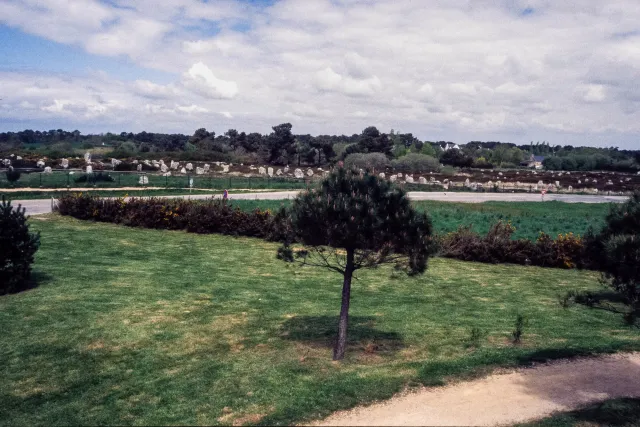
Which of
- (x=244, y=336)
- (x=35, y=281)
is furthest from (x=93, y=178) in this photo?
(x=244, y=336)

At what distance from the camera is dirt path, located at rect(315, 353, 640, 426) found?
6.48 meters

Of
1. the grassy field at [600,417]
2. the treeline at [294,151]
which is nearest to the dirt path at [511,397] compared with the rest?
the grassy field at [600,417]

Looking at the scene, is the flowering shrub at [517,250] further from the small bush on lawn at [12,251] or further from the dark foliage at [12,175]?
the dark foliage at [12,175]

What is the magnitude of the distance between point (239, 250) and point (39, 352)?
1072 cm

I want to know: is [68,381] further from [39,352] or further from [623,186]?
[623,186]

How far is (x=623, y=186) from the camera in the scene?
214 ft

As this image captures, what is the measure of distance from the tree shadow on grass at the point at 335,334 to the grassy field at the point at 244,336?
0.03 metres

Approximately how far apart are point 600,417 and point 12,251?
11.7m

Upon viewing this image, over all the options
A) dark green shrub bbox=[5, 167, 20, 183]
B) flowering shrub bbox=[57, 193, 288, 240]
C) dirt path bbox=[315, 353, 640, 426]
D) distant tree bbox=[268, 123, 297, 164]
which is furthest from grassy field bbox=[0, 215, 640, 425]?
distant tree bbox=[268, 123, 297, 164]

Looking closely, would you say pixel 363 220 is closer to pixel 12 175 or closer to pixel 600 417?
pixel 600 417

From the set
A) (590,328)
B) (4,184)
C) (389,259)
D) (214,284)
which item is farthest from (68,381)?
(4,184)

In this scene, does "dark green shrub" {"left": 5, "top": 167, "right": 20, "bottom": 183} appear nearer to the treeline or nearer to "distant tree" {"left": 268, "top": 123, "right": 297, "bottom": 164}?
the treeline

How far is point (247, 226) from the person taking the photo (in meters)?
22.7

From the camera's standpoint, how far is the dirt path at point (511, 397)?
255 inches
